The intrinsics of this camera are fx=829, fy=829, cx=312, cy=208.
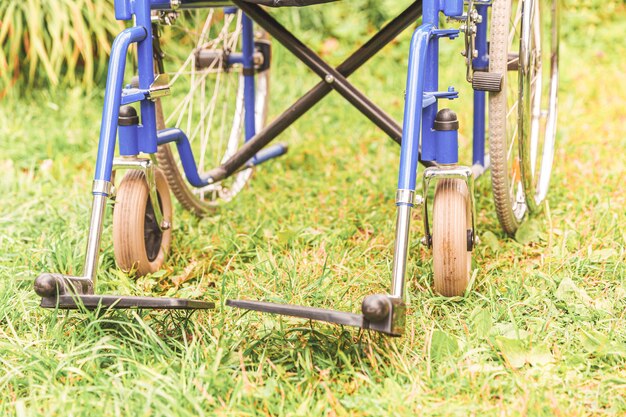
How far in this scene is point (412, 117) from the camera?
1482mm

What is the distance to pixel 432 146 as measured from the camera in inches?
64.6

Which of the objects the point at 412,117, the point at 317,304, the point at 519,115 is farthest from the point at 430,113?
the point at 317,304

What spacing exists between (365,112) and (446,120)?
0.40 meters

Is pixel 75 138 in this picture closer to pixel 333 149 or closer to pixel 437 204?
pixel 333 149

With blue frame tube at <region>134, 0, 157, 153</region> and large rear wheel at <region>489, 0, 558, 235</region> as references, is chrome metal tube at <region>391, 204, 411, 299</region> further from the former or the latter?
blue frame tube at <region>134, 0, 157, 153</region>

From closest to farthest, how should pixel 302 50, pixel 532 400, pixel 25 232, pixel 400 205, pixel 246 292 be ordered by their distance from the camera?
1. pixel 532 400
2. pixel 400 205
3. pixel 246 292
4. pixel 302 50
5. pixel 25 232

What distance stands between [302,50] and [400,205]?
2.08 ft

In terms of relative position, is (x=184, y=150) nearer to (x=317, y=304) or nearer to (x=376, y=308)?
(x=317, y=304)

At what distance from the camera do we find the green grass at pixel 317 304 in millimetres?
1335

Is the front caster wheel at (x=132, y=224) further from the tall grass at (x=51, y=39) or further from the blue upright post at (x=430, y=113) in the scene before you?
the tall grass at (x=51, y=39)

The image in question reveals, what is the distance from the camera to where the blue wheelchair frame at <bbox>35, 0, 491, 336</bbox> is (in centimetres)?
139

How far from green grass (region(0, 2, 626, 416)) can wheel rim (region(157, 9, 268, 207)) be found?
0.13 meters

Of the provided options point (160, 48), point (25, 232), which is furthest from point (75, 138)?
point (160, 48)

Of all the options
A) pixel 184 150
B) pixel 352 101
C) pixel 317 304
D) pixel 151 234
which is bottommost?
pixel 317 304
